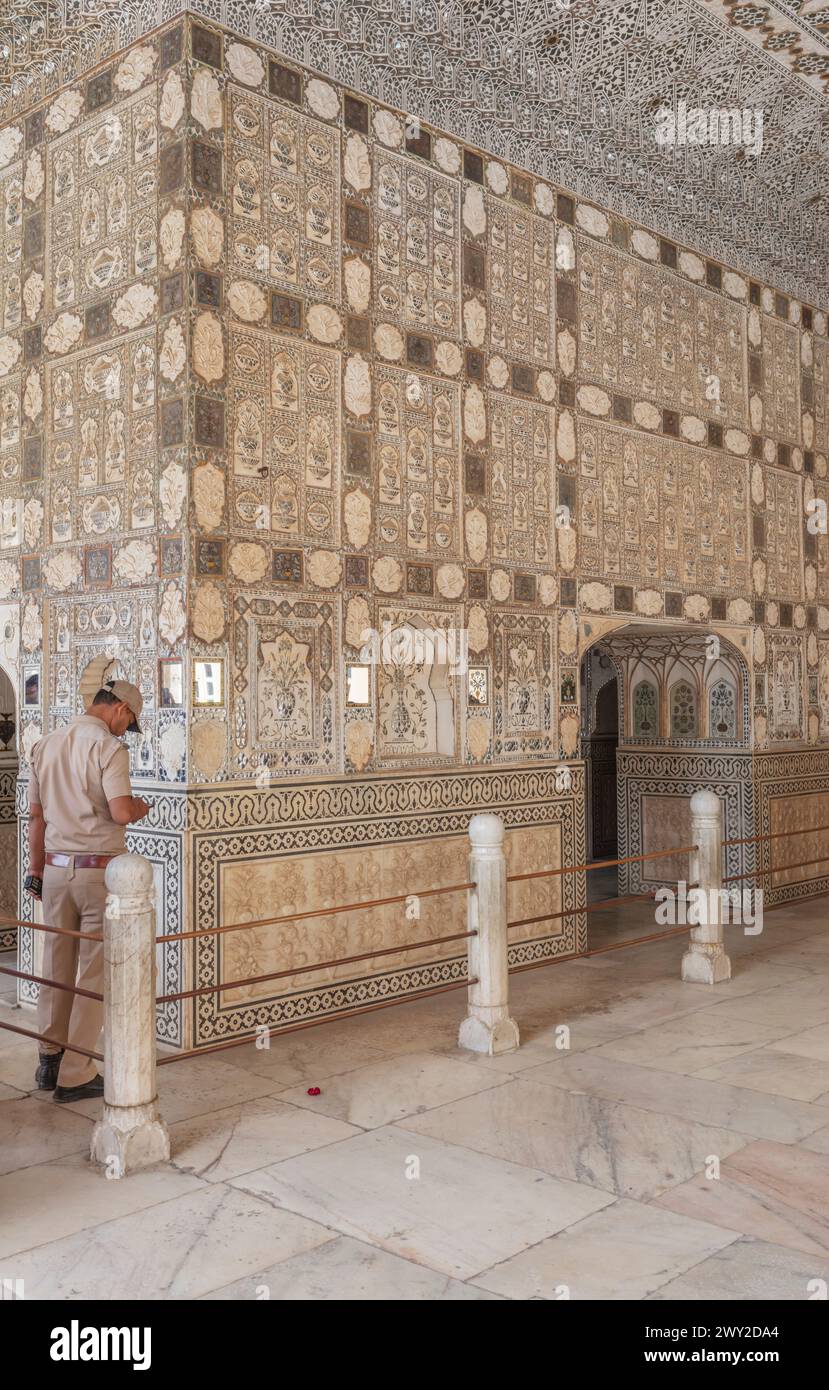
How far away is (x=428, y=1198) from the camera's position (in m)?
3.80

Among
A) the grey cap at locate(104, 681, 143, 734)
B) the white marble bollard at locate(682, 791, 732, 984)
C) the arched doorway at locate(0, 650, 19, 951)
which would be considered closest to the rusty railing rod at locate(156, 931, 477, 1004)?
the grey cap at locate(104, 681, 143, 734)

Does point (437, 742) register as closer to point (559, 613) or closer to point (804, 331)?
point (559, 613)

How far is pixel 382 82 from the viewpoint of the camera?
6559 millimetres

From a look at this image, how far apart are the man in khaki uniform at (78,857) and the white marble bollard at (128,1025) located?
0.66 meters

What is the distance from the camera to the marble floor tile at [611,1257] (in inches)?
126

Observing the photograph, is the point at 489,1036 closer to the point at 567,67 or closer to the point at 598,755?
the point at 567,67

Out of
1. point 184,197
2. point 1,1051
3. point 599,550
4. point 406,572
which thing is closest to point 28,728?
point 1,1051

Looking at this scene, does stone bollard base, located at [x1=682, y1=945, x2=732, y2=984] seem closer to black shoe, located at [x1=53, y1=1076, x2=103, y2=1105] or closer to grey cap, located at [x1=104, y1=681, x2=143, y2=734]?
black shoe, located at [x1=53, y1=1076, x2=103, y2=1105]

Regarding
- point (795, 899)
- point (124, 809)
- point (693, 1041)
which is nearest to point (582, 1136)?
point (693, 1041)

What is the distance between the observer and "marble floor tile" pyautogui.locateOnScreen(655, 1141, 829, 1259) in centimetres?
357

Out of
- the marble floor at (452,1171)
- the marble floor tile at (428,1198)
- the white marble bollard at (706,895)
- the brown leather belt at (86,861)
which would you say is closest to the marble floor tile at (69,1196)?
the marble floor at (452,1171)

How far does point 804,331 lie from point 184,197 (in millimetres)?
6754

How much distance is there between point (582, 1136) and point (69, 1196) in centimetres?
186

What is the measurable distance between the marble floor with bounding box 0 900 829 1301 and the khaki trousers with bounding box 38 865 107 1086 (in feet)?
0.83
